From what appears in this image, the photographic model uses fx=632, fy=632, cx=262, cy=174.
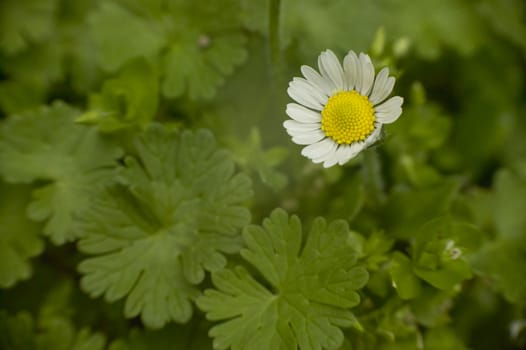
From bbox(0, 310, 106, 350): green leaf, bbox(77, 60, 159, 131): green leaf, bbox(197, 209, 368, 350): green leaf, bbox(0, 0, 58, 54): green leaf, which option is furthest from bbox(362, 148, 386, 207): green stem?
bbox(0, 0, 58, 54): green leaf

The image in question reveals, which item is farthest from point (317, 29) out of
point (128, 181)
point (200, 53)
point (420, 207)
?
point (128, 181)

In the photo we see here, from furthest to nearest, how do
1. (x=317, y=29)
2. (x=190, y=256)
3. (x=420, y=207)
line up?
(x=317, y=29), (x=420, y=207), (x=190, y=256)

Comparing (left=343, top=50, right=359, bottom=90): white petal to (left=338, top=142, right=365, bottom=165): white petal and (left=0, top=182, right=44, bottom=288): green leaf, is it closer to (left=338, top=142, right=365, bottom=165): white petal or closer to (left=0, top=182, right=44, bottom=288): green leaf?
(left=338, top=142, right=365, bottom=165): white petal

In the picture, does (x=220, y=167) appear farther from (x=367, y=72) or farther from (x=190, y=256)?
(x=367, y=72)

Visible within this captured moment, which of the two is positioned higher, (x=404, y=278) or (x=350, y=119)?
(x=350, y=119)

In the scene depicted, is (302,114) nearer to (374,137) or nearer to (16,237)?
(374,137)

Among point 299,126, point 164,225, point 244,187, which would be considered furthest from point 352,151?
point 164,225
